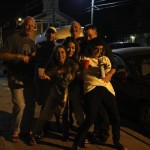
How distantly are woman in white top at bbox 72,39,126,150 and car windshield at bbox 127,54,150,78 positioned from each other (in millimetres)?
1685

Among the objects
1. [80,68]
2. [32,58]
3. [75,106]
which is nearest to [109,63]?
[80,68]

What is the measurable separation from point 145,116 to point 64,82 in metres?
1.84

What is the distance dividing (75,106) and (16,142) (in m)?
1.09

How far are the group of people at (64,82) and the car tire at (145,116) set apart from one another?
91 cm

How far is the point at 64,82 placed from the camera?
562 cm

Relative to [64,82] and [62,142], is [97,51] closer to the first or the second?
[64,82]

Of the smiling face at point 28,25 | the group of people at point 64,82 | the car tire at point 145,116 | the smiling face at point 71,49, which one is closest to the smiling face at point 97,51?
the group of people at point 64,82

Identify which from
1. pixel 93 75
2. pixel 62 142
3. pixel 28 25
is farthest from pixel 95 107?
pixel 28 25

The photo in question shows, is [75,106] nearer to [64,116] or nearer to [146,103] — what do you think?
[64,116]

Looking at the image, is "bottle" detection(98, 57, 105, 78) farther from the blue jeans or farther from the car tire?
the car tire

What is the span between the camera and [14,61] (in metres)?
5.87

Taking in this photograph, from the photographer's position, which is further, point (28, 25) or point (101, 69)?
point (28, 25)

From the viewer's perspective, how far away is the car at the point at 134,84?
671 centimetres

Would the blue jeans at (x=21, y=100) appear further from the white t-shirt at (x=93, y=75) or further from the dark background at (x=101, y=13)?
the dark background at (x=101, y=13)
